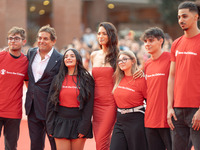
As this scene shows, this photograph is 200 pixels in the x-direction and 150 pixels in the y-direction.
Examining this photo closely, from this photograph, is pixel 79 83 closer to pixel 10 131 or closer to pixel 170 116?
pixel 10 131

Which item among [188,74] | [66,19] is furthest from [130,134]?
[66,19]

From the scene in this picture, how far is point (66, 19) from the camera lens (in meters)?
24.3

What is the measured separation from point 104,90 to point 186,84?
1.86 meters

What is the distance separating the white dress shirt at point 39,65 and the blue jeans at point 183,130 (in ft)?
8.21

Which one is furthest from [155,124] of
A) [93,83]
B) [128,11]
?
[128,11]

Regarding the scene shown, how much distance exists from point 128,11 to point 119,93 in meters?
30.2

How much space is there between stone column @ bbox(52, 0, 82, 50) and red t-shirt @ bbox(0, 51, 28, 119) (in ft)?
58.6

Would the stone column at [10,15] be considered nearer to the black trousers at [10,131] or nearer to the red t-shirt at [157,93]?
the black trousers at [10,131]

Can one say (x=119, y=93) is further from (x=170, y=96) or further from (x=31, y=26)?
(x=31, y=26)

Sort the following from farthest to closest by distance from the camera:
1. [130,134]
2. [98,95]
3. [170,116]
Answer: [98,95]
[130,134]
[170,116]

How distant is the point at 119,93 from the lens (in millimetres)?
5758

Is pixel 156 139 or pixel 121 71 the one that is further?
pixel 121 71

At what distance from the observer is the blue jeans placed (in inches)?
180

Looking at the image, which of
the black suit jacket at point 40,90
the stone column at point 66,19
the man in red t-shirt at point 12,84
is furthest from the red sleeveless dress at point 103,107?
the stone column at point 66,19
